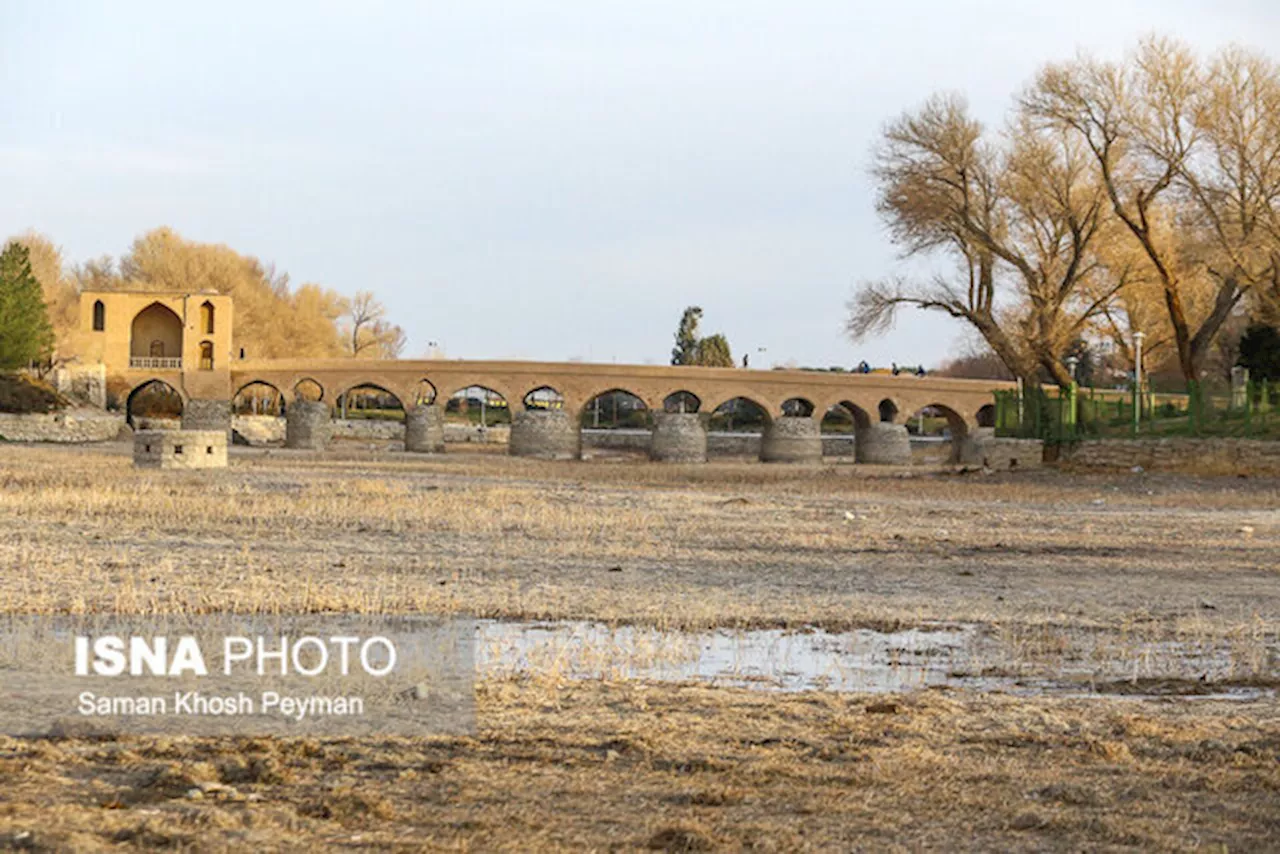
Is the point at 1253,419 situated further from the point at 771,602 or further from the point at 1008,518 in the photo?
the point at 771,602

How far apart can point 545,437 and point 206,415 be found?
14548 mm

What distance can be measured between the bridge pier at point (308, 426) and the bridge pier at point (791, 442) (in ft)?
48.0

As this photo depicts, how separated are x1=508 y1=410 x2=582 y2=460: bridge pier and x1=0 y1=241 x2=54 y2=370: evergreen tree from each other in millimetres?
21802

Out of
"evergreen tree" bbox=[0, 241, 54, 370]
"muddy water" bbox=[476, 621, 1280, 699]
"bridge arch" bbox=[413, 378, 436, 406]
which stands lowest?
"muddy water" bbox=[476, 621, 1280, 699]

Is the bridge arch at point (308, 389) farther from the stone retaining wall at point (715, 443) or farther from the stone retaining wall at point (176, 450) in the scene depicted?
the stone retaining wall at point (176, 450)

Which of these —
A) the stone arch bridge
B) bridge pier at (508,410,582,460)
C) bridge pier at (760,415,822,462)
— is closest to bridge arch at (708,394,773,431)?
the stone arch bridge

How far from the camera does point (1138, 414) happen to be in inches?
1346

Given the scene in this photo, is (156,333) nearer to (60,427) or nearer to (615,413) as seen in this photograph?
(60,427)

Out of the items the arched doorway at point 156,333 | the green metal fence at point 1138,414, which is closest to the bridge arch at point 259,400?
the arched doorway at point 156,333

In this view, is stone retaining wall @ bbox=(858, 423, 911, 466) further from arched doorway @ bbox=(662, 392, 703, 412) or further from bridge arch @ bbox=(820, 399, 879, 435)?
arched doorway @ bbox=(662, 392, 703, 412)

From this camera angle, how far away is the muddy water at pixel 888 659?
8.86m

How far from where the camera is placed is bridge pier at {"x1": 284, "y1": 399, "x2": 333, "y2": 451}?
5309 centimetres

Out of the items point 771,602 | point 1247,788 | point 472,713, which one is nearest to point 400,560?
point 771,602

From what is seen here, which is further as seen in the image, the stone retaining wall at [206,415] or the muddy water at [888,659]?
the stone retaining wall at [206,415]
